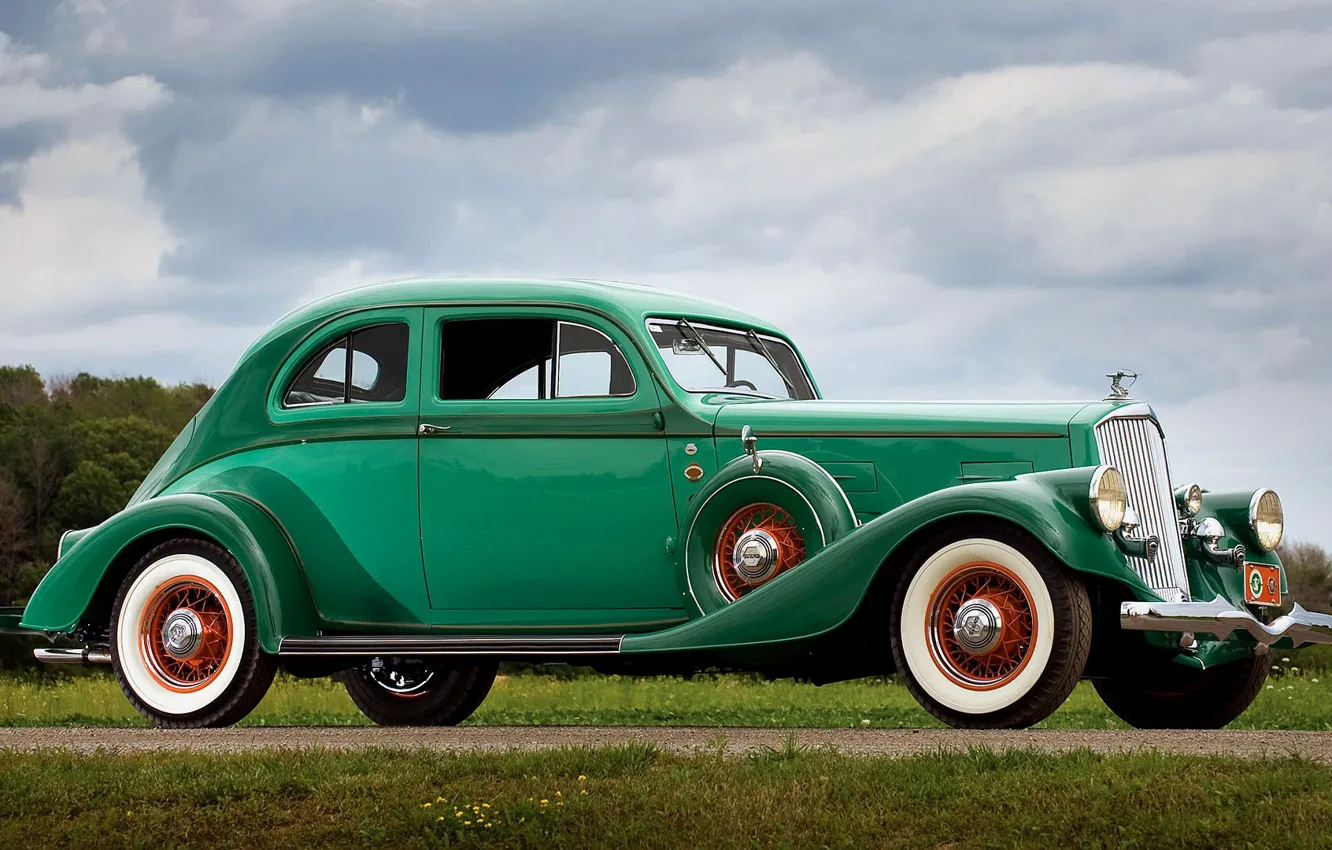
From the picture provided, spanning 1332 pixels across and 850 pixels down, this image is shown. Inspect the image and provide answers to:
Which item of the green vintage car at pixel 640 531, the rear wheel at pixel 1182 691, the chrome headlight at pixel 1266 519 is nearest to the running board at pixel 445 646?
the green vintage car at pixel 640 531

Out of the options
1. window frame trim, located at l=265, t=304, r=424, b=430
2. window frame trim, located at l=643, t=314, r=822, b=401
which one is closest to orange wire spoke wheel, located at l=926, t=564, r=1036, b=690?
window frame trim, located at l=643, t=314, r=822, b=401

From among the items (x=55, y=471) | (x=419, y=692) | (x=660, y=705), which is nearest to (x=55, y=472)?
(x=55, y=471)

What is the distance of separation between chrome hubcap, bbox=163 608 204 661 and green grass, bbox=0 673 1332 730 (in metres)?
2.96

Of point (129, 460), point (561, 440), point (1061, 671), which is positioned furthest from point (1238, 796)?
point (129, 460)

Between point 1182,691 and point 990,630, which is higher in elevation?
point 990,630

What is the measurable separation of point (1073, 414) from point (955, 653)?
4.90 feet

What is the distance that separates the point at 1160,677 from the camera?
9461 mm

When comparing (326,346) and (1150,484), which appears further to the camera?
(326,346)

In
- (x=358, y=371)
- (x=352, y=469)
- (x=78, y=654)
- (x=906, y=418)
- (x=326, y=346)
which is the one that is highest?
(x=326, y=346)

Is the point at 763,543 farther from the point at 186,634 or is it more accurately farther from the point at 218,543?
the point at 186,634

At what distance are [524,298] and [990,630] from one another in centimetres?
333

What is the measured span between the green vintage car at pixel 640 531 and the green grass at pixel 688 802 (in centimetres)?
149

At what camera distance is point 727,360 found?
377 inches

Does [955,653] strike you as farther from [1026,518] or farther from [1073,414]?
[1073,414]
